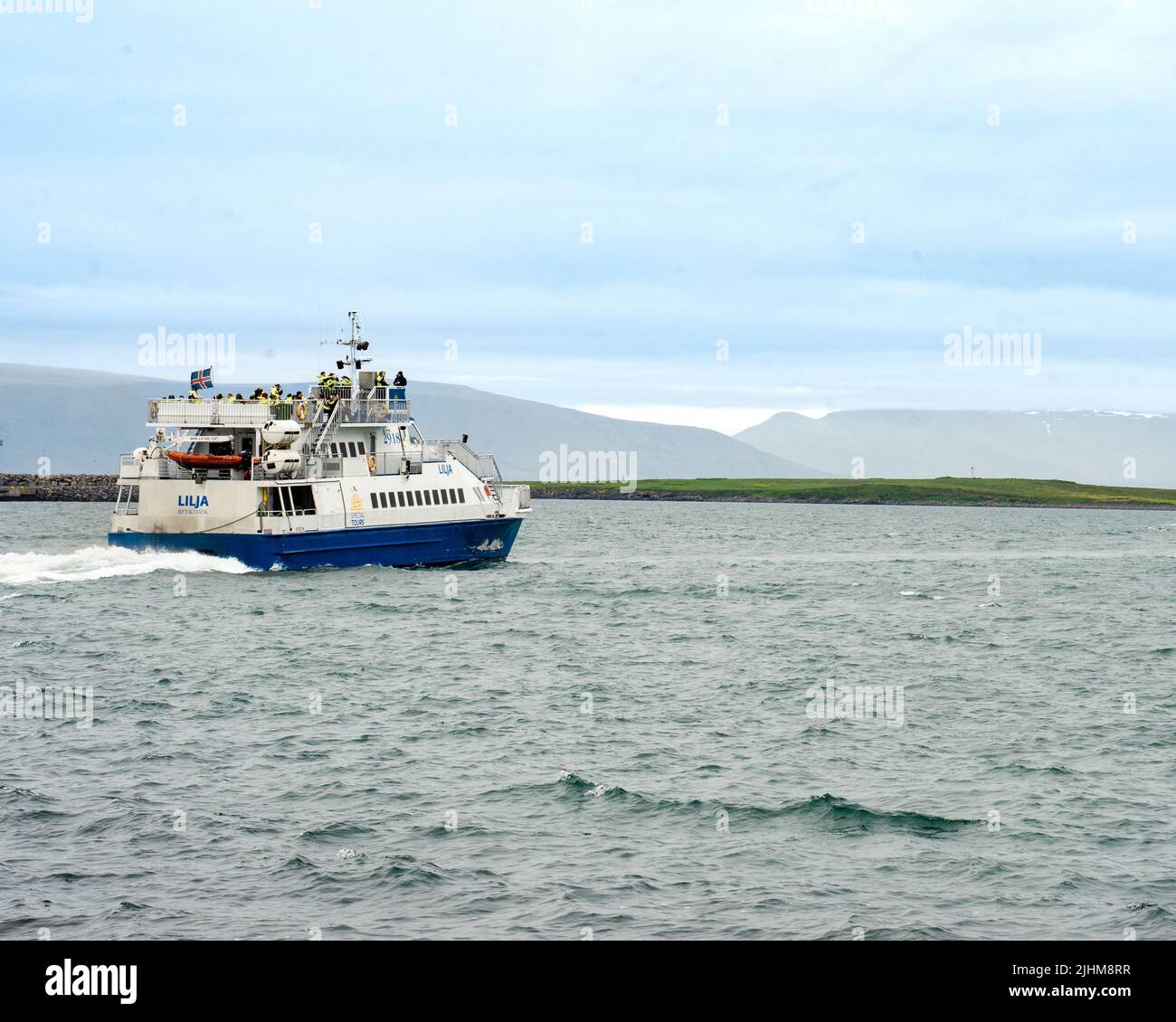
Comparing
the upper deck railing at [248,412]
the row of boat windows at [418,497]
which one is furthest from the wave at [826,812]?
the upper deck railing at [248,412]

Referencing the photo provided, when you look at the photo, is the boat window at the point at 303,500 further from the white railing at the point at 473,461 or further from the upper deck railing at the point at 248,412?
the white railing at the point at 473,461

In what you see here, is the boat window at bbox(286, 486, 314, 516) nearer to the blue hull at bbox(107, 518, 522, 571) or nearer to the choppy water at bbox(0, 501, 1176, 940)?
the blue hull at bbox(107, 518, 522, 571)

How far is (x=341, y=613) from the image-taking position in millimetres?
46156

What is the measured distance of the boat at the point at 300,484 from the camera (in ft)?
180

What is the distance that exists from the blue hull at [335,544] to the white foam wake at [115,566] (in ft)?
0.99

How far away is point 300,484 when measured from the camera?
54.5 meters

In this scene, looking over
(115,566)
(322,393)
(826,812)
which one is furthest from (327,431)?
(826,812)

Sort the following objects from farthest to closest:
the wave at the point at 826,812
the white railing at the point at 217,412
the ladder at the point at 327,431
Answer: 1. the ladder at the point at 327,431
2. the white railing at the point at 217,412
3. the wave at the point at 826,812

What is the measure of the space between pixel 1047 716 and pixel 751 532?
10089cm

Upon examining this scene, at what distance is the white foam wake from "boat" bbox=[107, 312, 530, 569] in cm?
39

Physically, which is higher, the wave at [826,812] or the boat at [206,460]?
the boat at [206,460]
